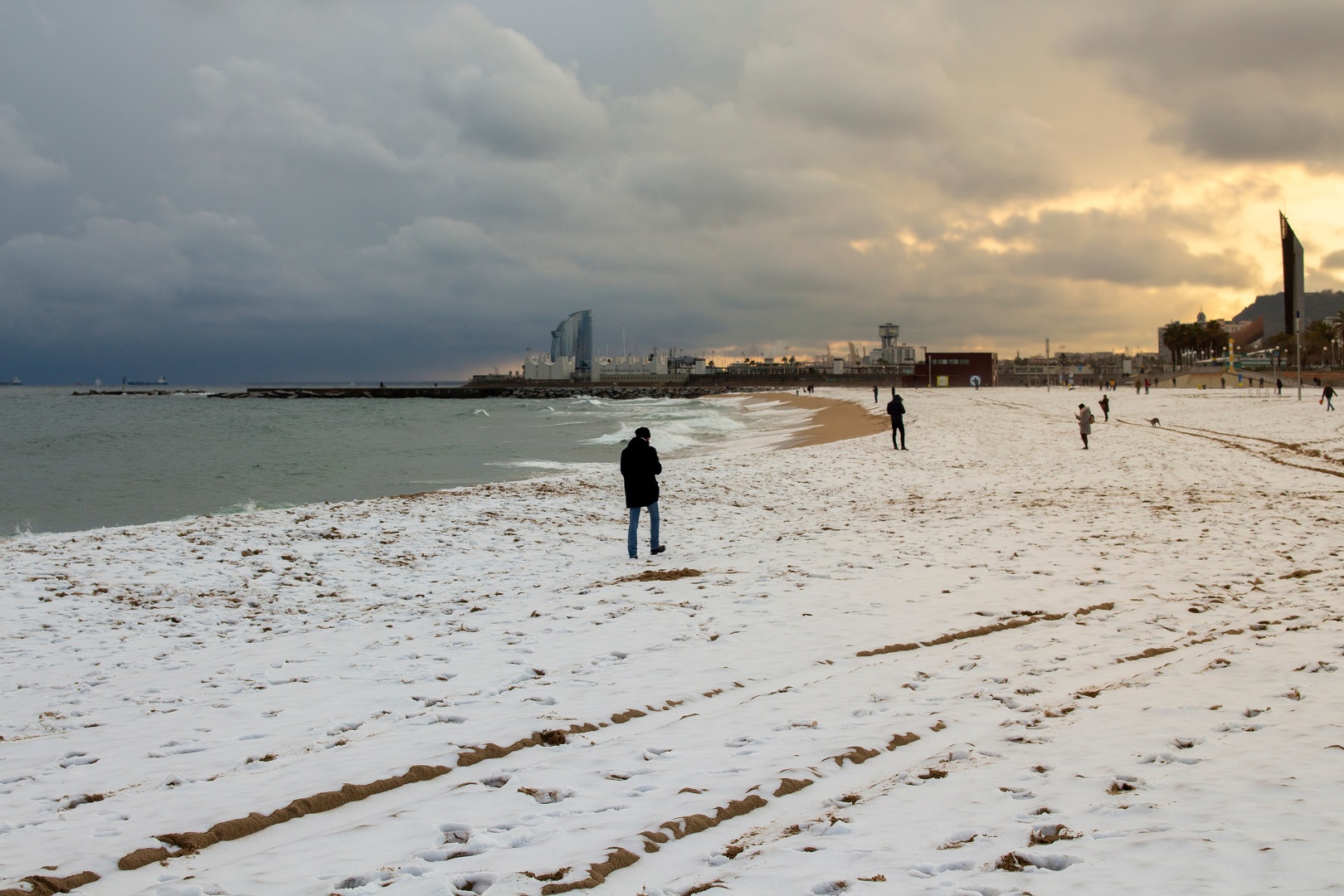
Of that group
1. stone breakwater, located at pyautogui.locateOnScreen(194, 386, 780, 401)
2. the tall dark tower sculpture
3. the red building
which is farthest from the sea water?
stone breakwater, located at pyautogui.locateOnScreen(194, 386, 780, 401)

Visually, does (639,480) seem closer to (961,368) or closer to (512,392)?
(961,368)

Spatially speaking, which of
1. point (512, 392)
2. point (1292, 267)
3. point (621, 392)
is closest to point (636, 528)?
point (1292, 267)

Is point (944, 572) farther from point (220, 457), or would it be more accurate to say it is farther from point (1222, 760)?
point (220, 457)

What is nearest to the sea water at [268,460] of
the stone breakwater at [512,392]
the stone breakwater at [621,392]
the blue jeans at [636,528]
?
the blue jeans at [636,528]

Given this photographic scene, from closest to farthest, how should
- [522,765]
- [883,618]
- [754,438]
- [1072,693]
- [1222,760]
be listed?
[1222,760], [522,765], [1072,693], [883,618], [754,438]

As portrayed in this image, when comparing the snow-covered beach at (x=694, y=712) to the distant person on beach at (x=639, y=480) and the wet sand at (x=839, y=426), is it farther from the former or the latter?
the wet sand at (x=839, y=426)

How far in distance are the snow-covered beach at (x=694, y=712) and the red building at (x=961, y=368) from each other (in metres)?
114

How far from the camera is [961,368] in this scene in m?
123

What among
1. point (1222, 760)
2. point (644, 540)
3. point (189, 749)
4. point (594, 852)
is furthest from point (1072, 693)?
point (644, 540)

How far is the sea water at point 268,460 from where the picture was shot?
2102 centimetres

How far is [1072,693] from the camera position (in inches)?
222

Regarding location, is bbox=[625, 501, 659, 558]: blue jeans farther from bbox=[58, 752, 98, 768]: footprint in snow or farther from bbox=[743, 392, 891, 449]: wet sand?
bbox=[743, 392, 891, 449]: wet sand

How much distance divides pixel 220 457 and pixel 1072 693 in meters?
36.0

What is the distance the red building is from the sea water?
73.1m
